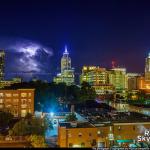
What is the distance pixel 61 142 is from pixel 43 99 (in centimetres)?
988

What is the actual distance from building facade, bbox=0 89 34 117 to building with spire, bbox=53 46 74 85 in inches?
1060

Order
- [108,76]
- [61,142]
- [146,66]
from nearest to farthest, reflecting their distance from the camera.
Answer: [61,142] < [108,76] < [146,66]

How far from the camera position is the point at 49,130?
11.4 m

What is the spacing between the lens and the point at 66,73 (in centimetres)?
4772

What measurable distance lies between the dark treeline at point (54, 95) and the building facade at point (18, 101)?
1034 millimetres

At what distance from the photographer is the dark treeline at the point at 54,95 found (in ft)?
60.2

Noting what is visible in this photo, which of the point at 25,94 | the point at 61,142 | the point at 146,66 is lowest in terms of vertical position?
the point at 61,142

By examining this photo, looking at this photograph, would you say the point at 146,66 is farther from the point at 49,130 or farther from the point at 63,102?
the point at 49,130

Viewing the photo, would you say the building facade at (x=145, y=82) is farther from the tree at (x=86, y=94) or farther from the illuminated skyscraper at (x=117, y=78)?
the tree at (x=86, y=94)

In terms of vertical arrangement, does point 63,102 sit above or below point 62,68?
below

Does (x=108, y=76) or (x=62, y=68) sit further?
(x=62, y=68)

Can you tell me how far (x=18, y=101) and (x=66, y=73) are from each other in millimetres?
31261

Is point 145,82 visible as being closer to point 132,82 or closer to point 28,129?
point 132,82

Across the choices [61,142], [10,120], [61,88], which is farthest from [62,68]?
[61,142]
